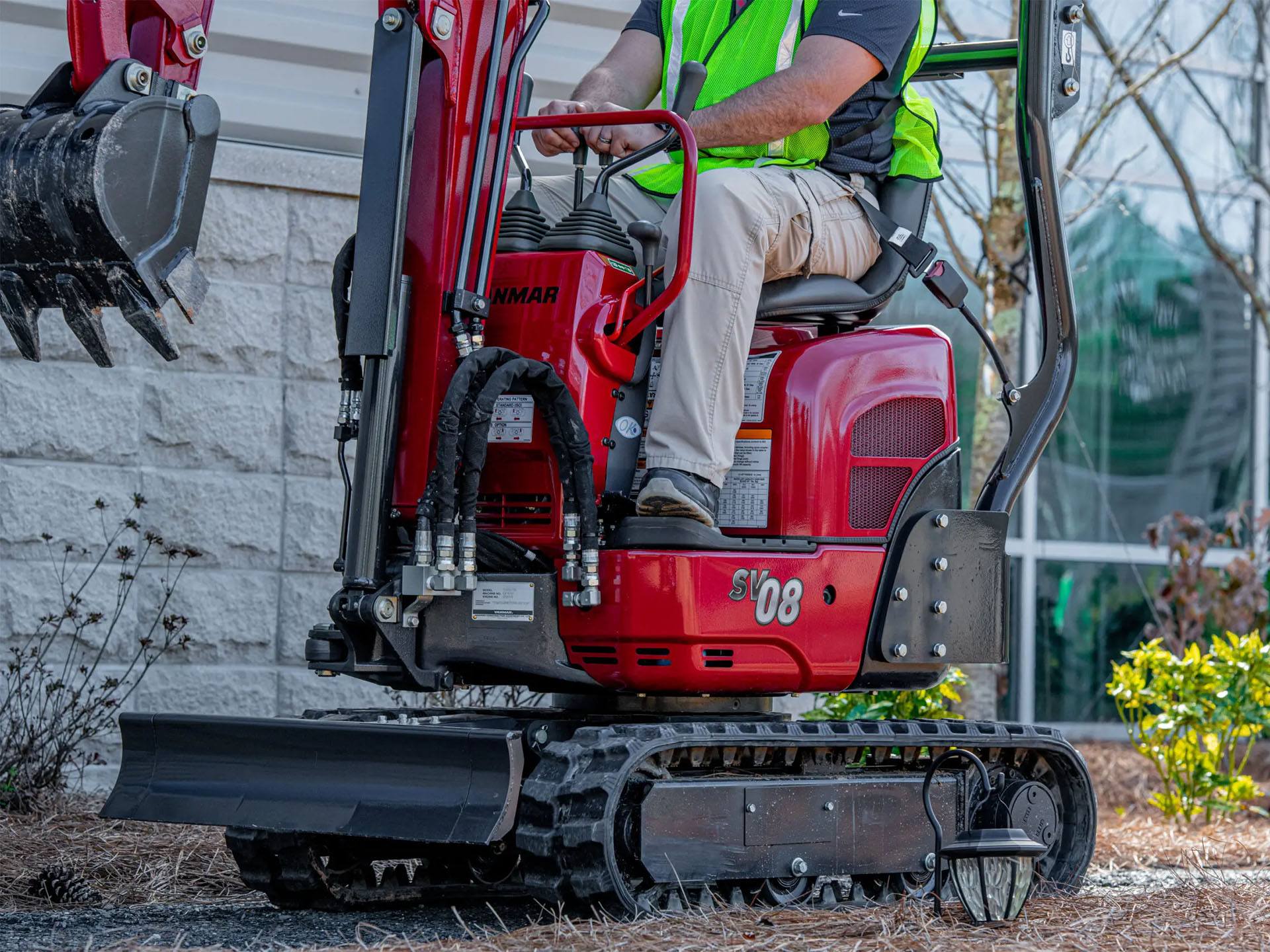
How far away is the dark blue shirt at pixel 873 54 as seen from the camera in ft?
15.9

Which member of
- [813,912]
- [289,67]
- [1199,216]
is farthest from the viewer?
[1199,216]

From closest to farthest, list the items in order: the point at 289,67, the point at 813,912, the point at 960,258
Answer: the point at 813,912
the point at 289,67
the point at 960,258

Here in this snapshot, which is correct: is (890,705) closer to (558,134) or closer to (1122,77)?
(558,134)

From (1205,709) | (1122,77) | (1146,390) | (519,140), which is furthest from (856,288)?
(1146,390)

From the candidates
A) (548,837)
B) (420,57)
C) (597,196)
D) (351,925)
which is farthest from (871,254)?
(351,925)

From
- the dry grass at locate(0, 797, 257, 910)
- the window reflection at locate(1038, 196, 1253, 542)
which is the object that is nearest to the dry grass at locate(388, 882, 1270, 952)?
the dry grass at locate(0, 797, 257, 910)

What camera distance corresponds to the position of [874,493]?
490cm

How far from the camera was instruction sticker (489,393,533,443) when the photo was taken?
14.9 ft

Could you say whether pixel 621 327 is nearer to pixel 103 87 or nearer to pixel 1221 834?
pixel 103 87

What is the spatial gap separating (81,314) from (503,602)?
1.21 meters

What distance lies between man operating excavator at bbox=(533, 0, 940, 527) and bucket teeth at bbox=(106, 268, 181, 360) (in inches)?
47.7

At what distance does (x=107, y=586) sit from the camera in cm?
662

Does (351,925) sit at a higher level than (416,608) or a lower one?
lower

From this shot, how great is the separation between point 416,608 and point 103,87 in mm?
1419
